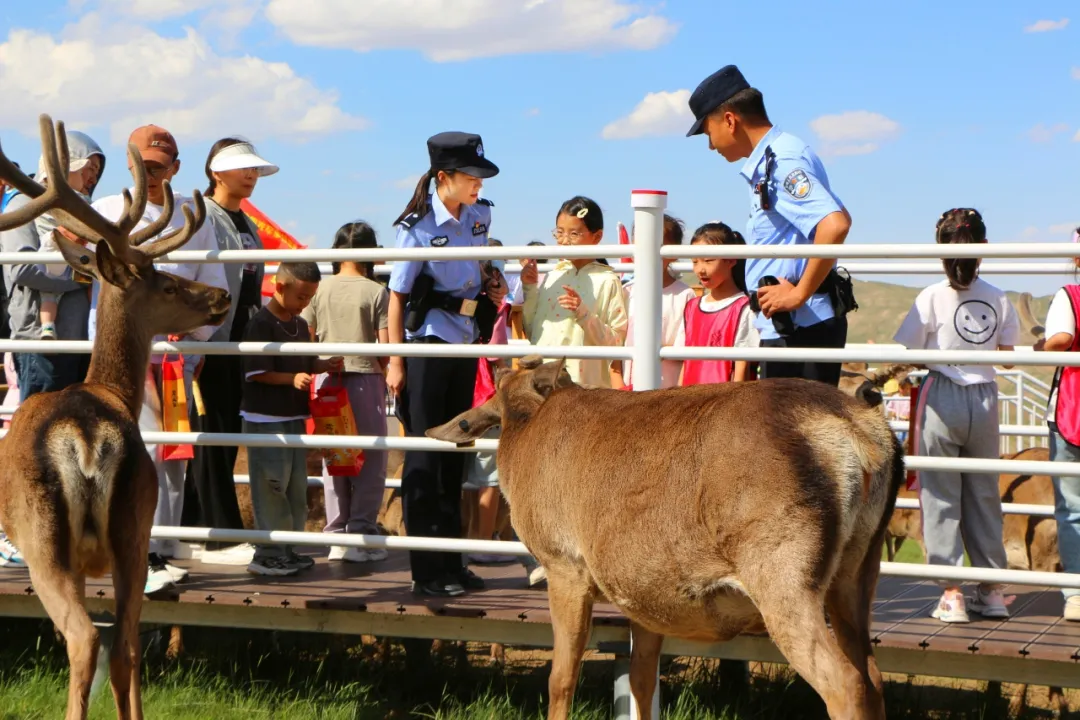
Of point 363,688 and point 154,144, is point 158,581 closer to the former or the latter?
point 363,688

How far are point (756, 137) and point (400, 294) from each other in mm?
1852

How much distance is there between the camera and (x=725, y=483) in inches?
162

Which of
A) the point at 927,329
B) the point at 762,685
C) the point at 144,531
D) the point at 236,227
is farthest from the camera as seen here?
the point at 236,227

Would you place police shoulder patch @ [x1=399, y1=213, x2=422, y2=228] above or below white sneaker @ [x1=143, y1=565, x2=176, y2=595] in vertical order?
above

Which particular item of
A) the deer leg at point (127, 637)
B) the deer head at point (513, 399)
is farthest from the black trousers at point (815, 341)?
the deer leg at point (127, 637)

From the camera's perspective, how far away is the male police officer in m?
5.50

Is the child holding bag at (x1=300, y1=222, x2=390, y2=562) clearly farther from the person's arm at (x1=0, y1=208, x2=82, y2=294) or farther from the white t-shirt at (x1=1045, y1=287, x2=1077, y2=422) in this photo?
the white t-shirt at (x1=1045, y1=287, x2=1077, y2=422)

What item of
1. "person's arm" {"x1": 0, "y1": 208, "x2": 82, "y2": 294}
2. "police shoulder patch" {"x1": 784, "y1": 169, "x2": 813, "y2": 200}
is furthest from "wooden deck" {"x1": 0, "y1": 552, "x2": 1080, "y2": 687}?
"police shoulder patch" {"x1": 784, "y1": 169, "x2": 813, "y2": 200}

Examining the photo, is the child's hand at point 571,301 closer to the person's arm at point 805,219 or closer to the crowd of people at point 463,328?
the crowd of people at point 463,328

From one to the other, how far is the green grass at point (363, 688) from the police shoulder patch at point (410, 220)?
2299 millimetres

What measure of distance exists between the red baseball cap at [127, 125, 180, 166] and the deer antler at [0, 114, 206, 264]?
1.05ft

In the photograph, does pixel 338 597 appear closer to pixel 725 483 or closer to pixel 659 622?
pixel 659 622

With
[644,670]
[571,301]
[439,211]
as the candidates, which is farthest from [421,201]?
[644,670]

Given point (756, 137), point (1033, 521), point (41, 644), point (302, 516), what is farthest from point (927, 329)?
point (41, 644)
